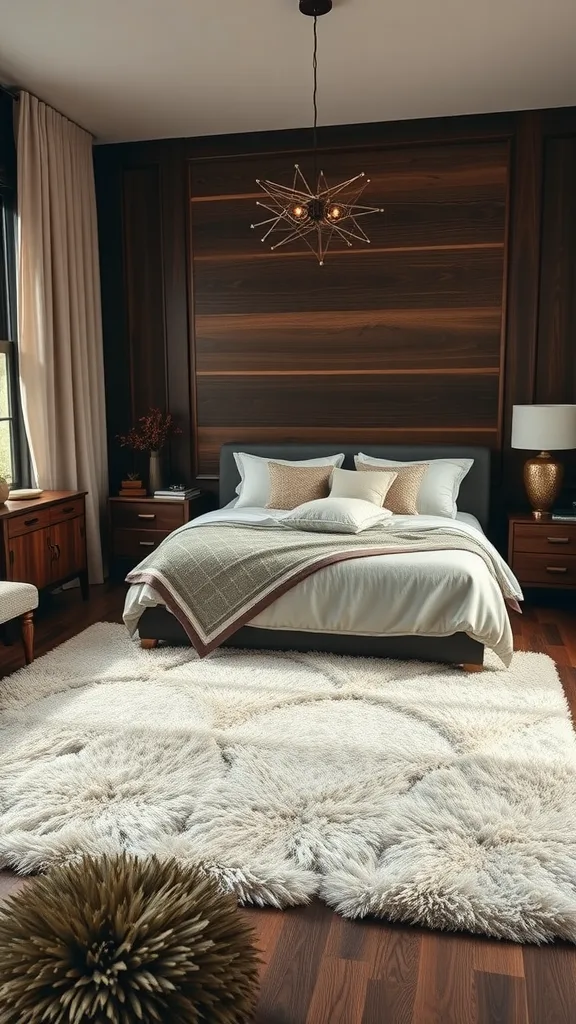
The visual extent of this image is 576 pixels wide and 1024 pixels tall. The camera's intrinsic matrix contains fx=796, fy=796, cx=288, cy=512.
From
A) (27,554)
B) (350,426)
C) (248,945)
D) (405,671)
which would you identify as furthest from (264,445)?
(248,945)

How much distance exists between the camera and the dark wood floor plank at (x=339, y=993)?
5.32ft

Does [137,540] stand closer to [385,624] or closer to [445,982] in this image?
[385,624]

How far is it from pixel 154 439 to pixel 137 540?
69cm

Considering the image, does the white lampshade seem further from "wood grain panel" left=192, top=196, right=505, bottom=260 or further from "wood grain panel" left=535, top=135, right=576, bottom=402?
A: "wood grain panel" left=192, top=196, right=505, bottom=260

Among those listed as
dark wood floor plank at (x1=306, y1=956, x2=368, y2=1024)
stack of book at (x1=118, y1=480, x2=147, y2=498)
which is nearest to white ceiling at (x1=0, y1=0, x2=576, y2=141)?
stack of book at (x1=118, y1=480, x2=147, y2=498)

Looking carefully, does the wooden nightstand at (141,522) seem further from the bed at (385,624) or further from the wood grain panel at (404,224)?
the wood grain panel at (404,224)

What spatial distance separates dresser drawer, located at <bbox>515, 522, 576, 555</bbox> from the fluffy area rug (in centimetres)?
106

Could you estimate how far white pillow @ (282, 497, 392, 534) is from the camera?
4008 millimetres

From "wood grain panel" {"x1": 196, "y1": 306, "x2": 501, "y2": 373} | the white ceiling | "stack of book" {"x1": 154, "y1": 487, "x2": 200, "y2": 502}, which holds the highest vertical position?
the white ceiling

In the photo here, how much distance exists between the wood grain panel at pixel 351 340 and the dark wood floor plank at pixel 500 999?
12.7 feet

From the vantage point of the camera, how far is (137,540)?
5.20 meters

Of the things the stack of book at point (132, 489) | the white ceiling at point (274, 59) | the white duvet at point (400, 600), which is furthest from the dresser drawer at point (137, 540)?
the white ceiling at point (274, 59)

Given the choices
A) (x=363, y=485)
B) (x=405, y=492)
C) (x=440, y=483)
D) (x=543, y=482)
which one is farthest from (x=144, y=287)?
(x=543, y=482)

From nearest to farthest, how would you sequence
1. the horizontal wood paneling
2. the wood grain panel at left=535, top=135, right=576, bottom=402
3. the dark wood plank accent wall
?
the wood grain panel at left=535, top=135, right=576, bottom=402, the dark wood plank accent wall, the horizontal wood paneling
